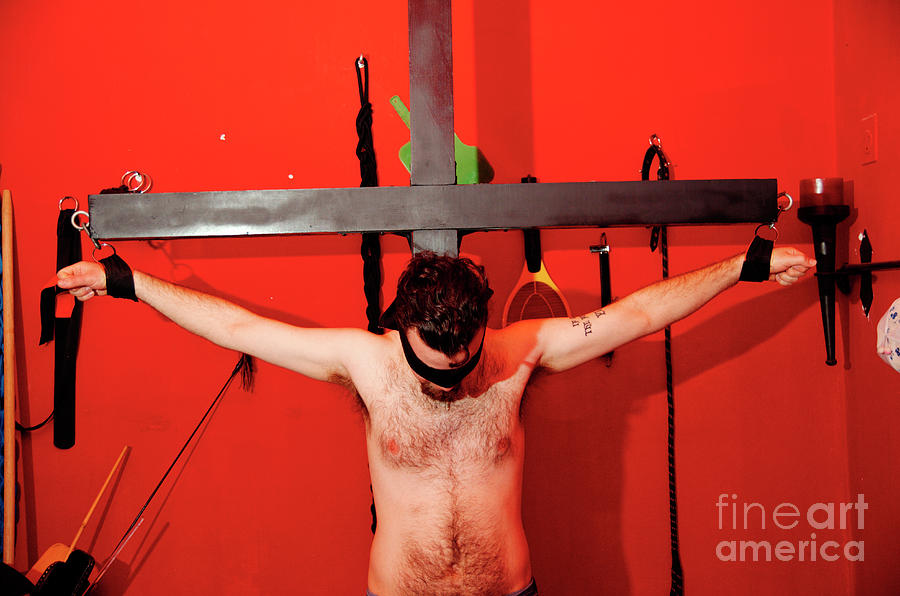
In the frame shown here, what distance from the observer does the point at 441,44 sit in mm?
1367

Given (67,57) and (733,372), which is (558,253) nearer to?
(733,372)

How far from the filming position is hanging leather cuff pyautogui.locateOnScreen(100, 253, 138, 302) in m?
1.43

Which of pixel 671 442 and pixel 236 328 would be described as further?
pixel 671 442

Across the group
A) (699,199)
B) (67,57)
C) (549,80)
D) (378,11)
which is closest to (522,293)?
(549,80)

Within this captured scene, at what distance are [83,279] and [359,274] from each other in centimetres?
97

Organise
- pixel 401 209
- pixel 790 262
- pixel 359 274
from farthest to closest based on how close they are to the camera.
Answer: pixel 359 274, pixel 790 262, pixel 401 209

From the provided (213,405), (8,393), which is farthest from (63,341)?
(213,405)

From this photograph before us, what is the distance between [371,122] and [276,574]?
154cm

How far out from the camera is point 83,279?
1.42m

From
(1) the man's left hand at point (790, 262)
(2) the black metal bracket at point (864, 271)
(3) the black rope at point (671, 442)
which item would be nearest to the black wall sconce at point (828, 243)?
(2) the black metal bracket at point (864, 271)

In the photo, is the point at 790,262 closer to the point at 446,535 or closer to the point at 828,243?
the point at 828,243

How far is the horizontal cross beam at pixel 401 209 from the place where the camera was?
1.33 metres

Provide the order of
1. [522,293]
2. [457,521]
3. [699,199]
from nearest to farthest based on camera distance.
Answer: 1. [699,199]
2. [457,521]
3. [522,293]

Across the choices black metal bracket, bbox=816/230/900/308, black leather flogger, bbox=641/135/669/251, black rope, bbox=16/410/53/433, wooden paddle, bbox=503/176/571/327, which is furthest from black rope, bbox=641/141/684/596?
black rope, bbox=16/410/53/433
